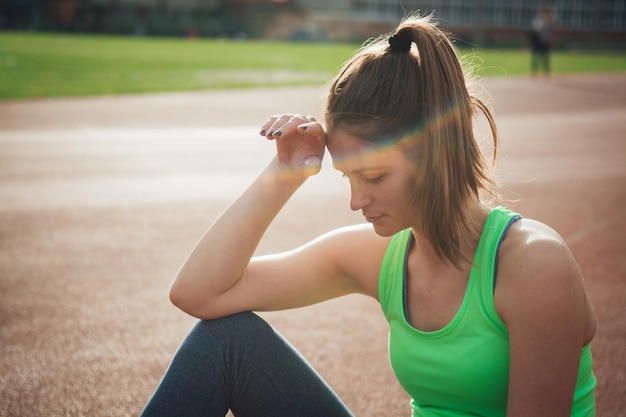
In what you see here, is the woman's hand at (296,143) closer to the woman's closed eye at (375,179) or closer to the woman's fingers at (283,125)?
the woman's fingers at (283,125)

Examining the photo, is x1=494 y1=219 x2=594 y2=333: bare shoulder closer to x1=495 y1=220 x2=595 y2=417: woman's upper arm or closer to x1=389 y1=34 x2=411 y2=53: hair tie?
x1=495 y1=220 x2=595 y2=417: woman's upper arm

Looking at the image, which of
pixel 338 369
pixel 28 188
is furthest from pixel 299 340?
pixel 28 188

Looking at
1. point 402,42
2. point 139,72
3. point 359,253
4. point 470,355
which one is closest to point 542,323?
point 470,355

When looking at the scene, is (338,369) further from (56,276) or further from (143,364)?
(56,276)

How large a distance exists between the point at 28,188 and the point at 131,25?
63.0 metres

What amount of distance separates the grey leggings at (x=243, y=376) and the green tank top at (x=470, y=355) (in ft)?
1.14

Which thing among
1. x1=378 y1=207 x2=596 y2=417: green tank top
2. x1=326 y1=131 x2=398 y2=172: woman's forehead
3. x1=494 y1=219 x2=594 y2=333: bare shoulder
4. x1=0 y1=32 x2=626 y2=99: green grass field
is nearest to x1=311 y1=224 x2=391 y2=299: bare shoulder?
x1=378 y1=207 x2=596 y2=417: green tank top

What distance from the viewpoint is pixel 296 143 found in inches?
107

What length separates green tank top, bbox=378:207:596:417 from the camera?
207cm

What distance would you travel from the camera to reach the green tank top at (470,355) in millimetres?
2068

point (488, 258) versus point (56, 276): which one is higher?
point (488, 258)

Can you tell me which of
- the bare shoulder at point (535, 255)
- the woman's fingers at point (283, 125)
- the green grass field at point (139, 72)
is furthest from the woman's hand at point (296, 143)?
the green grass field at point (139, 72)

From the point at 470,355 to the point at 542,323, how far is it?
0.22 metres

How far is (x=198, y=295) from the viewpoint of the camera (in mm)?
2598
